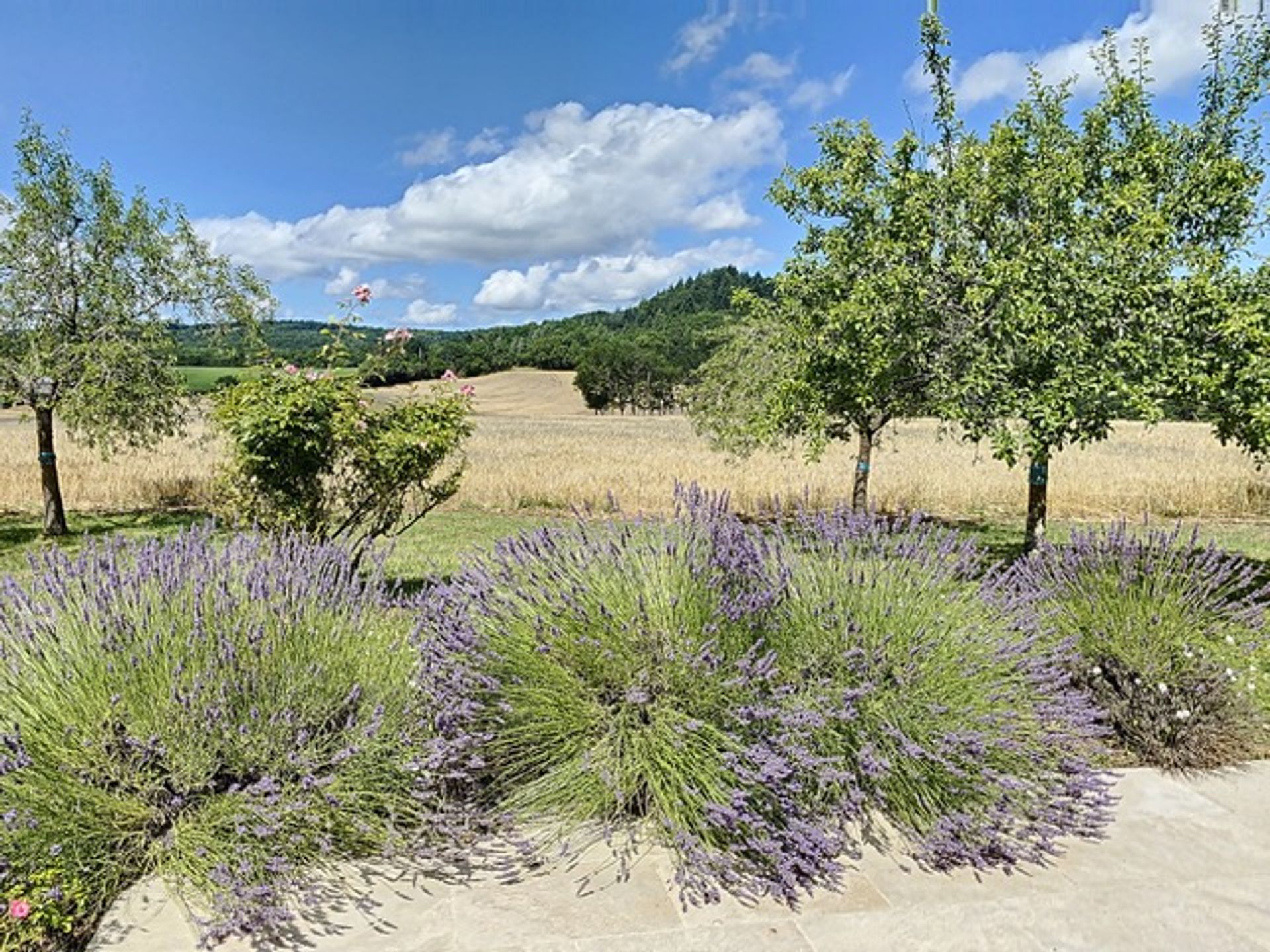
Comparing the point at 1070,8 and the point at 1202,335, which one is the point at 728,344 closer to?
the point at 1070,8

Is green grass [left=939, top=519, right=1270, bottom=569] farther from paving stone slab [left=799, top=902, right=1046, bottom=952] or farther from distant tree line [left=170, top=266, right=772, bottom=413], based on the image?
paving stone slab [left=799, top=902, right=1046, bottom=952]

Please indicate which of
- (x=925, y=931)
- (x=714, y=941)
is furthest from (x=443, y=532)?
(x=925, y=931)

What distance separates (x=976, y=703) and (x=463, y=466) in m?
4.67

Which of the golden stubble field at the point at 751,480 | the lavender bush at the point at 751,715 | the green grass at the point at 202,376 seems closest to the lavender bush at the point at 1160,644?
the lavender bush at the point at 751,715

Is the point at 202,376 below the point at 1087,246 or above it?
below

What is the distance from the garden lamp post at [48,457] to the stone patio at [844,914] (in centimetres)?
1047

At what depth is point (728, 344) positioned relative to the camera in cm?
1400

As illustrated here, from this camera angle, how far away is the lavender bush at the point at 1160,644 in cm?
360

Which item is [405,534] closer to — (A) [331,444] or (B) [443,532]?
(B) [443,532]

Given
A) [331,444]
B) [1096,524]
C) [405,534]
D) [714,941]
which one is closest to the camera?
[714,941]

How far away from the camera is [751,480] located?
52.4 feet

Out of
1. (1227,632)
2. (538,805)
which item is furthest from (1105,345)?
(538,805)

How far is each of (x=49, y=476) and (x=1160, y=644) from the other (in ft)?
40.6

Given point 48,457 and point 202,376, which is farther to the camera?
point 202,376
